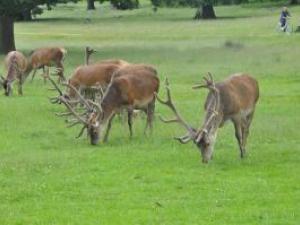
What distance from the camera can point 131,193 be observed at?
13070 millimetres

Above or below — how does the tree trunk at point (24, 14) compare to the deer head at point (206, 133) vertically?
below

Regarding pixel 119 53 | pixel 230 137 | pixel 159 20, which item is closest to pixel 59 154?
pixel 230 137

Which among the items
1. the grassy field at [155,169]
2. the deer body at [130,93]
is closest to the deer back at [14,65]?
the grassy field at [155,169]

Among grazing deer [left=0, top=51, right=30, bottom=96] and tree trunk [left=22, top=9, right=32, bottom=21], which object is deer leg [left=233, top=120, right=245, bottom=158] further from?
tree trunk [left=22, top=9, right=32, bottom=21]

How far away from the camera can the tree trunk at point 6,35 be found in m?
41.3

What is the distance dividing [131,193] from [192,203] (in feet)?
3.49

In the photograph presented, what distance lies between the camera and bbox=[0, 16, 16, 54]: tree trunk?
41.3 meters

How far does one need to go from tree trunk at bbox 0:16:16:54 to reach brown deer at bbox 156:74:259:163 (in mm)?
25832

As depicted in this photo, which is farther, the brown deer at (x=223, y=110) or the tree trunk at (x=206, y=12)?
the tree trunk at (x=206, y=12)

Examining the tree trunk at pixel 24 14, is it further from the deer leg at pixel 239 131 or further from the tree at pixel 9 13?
the deer leg at pixel 239 131

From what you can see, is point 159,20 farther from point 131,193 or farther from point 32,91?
point 131,193

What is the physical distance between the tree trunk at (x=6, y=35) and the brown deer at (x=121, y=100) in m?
22.4

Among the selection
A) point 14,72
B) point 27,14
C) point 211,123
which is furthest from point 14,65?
point 27,14

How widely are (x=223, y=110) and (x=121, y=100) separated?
10.6 feet
